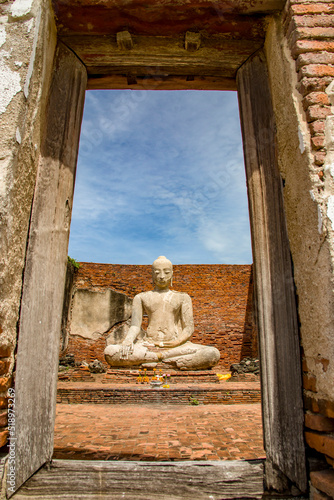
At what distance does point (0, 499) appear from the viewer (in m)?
1.51

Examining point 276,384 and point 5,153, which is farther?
point 276,384

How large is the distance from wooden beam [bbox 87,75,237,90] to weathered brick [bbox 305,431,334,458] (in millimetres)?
2384

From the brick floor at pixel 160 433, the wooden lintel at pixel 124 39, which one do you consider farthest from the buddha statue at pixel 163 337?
the wooden lintel at pixel 124 39

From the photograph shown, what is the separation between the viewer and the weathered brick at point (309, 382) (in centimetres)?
161

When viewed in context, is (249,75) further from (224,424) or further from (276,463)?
(224,424)

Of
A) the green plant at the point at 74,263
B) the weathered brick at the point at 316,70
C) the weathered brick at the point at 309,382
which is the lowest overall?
the weathered brick at the point at 309,382

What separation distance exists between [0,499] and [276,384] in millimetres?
1405

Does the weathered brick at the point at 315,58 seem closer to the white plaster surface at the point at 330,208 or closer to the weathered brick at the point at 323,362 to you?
the white plaster surface at the point at 330,208

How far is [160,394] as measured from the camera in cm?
519

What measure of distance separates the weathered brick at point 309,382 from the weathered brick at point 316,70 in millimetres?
1519

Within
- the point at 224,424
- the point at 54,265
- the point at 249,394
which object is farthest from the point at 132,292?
the point at 54,265

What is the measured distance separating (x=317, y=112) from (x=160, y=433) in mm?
2911

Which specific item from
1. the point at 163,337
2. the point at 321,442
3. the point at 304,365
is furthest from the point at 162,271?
the point at 321,442

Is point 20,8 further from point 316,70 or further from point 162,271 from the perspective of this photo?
point 162,271
